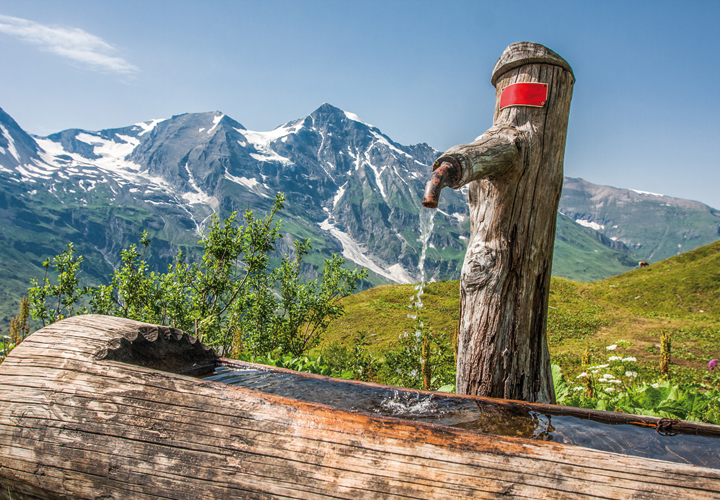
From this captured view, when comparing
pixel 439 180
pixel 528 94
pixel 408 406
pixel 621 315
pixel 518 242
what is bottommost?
pixel 408 406

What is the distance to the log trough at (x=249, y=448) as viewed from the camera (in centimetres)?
191

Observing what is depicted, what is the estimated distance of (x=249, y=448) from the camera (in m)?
2.27

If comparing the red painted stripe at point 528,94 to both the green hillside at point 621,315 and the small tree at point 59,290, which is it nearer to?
the small tree at point 59,290

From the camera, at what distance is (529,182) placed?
3.54 meters

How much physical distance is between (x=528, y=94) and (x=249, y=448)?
362cm

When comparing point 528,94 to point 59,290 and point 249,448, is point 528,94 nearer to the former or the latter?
point 249,448

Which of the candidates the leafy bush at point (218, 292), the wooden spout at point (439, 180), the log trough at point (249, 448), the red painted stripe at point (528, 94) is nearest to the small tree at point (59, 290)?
the leafy bush at point (218, 292)

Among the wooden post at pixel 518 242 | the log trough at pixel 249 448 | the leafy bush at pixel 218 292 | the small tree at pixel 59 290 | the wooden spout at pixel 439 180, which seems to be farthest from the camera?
the leafy bush at pixel 218 292

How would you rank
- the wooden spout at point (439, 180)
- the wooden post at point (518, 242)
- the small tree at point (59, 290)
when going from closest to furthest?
the wooden spout at point (439, 180) → the wooden post at point (518, 242) → the small tree at point (59, 290)

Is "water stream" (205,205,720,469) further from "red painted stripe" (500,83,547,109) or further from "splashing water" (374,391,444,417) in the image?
"red painted stripe" (500,83,547,109)

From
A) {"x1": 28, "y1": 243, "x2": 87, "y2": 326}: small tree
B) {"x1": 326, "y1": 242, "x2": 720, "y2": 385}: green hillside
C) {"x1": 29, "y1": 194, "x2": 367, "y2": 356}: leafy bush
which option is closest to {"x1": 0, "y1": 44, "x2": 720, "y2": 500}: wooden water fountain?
{"x1": 29, "y1": 194, "x2": 367, "y2": 356}: leafy bush

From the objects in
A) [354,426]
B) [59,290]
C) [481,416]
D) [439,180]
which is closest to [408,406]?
[481,416]

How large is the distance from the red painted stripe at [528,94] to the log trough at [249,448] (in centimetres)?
268

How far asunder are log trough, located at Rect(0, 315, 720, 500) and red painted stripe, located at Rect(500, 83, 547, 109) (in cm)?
268
